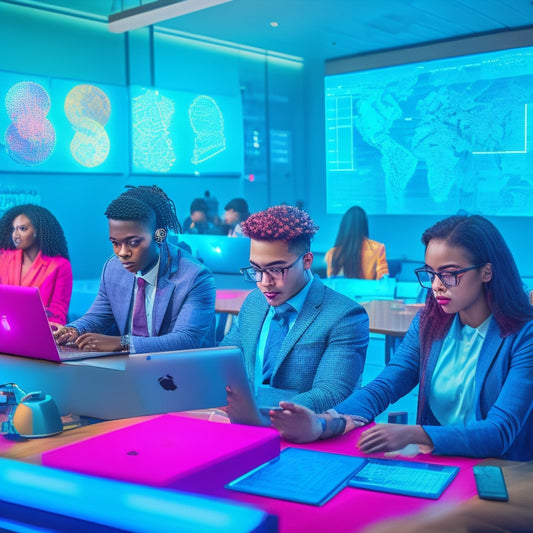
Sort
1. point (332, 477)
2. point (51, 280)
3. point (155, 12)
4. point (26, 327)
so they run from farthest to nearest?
point (155, 12) < point (51, 280) < point (26, 327) < point (332, 477)

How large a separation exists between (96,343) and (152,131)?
5270mm

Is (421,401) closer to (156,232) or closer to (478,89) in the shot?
(156,232)

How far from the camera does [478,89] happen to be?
686 cm

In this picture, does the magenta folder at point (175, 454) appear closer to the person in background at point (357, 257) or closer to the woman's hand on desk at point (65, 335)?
the woman's hand on desk at point (65, 335)

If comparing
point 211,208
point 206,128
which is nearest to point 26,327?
point 211,208

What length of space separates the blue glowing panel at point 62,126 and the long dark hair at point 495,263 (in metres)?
4.95

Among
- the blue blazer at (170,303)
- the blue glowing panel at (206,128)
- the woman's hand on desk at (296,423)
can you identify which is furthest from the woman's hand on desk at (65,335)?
the blue glowing panel at (206,128)

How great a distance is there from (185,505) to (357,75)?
24.5 feet

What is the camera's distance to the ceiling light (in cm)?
477

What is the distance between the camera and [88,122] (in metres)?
6.57

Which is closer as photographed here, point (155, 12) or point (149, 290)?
point (149, 290)

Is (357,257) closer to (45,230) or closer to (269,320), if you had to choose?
(45,230)

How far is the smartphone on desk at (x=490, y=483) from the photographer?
1.35 m

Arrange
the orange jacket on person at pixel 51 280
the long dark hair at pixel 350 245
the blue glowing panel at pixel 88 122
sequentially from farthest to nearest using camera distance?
the blue glowing panel at pixel 88 122 → the long dark hair at pixel 350 245 → the orange jacket on person at pixel 51 280
